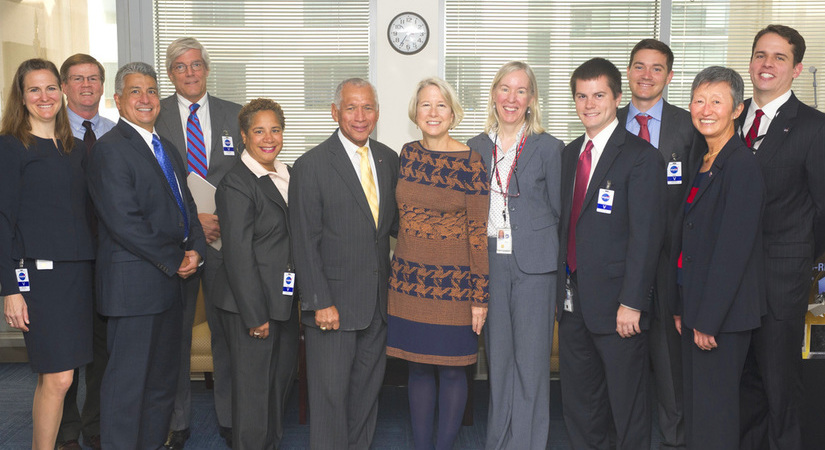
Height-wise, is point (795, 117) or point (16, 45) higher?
point (16, 45)

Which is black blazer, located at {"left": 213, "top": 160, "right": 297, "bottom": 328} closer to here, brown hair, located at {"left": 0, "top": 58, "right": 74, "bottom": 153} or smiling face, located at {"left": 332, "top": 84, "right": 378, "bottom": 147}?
smiling face, located at {"left": 332, "top": 84, "right": 378, "bottom": 147}

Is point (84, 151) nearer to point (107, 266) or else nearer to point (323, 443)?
point (107, 266)

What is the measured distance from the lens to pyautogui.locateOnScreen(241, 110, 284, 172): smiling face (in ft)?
9.72

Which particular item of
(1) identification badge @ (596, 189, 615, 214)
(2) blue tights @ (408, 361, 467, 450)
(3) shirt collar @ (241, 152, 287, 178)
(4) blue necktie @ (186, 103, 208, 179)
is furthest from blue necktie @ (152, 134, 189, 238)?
(1) identification badge @ (596, 189, 615, 214)

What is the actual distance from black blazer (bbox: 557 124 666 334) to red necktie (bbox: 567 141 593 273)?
2.4 inches

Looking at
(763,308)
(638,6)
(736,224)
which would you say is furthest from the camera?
(638,6)

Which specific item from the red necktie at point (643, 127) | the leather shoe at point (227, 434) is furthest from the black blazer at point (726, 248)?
the leather shoe at point (227, 434)

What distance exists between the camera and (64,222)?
113 inches

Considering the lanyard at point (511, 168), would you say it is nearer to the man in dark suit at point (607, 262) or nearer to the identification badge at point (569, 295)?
the man in dark suit at point (607, 262)

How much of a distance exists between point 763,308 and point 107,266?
2.72 m

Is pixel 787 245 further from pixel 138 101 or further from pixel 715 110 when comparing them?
pixel 138 101

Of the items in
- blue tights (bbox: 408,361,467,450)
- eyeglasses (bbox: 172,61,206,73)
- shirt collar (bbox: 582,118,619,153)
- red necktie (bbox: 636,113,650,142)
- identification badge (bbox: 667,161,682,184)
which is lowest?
blue tights (bbox: 408,361,467,450)

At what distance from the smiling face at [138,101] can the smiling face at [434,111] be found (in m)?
1.20

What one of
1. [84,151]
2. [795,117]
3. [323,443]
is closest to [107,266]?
[84,151]
